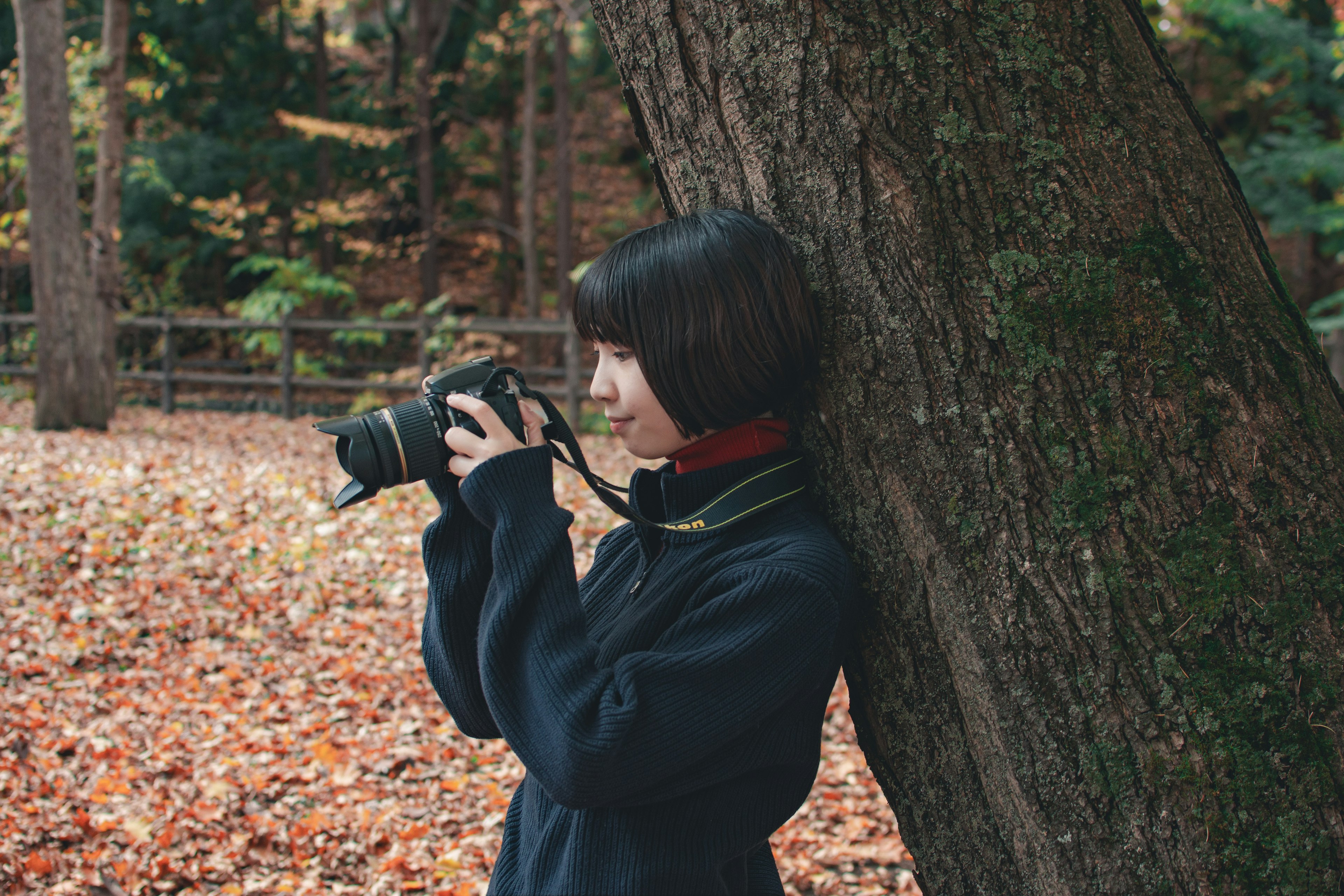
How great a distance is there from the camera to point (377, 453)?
1.33 metres

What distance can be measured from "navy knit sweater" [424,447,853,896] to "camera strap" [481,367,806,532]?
0.02 m

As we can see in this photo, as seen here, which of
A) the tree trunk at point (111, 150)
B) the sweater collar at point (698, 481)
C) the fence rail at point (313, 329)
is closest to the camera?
the sweater collar at point (698, 481)

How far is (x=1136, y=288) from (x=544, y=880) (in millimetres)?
1195

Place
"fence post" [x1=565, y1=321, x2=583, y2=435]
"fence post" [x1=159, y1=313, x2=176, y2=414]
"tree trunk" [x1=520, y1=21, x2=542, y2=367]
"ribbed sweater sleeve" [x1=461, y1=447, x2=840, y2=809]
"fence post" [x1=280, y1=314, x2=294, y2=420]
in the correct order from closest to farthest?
1. "ribbed sweater sleeve" [x1=461, y1=447, x2=840, y2=809]
2. "fence post" [x1=565, y1=321, x2=583, y2=435]
3. "fence post" [x1=280, y1=314, x2=294, y2=420]
4. "fence post" [x1=159, y1=313, x2=176, y2=414]
5. "tree trunk" [x1=520, y1=21, x2=542, y2=367]

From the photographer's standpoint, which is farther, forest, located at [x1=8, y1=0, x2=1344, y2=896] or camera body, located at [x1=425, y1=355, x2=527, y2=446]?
camera body, located at [x1=425, y1=355, x2=527, y2=446]

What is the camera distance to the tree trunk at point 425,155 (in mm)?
14734

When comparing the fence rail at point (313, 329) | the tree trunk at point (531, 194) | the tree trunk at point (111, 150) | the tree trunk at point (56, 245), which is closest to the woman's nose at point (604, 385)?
the fence rail at point (313, 329)

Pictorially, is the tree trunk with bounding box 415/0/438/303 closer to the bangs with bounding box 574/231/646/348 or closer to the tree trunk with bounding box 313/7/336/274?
the tree trunk with bounding box 313/7/336/274

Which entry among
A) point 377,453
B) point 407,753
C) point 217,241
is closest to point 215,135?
point 217,241

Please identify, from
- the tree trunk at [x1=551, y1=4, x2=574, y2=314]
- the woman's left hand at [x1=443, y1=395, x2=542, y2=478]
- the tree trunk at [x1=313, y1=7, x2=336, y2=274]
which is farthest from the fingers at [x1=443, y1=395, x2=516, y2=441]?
the tree trunk at [x1=313, y1=7, x2=336, y2=274]

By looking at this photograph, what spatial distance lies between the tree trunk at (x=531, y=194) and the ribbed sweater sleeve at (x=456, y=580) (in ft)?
41.8

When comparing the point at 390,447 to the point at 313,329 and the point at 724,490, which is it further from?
the point at 313,329

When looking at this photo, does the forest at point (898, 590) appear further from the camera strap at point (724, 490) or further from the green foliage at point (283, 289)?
the green foliage at point (283, 289)

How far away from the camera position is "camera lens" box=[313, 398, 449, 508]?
132cm
